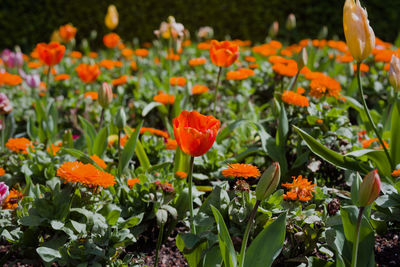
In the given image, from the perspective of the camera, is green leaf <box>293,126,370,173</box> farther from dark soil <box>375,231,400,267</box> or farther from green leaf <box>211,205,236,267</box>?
green leaf <box>211,205,236,267</box>

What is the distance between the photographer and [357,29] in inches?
61.2

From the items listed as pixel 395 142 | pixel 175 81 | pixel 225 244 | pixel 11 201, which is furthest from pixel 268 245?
pixel 175 81

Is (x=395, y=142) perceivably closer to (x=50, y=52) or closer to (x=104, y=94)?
(x=104, y=94)

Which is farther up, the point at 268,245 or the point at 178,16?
the point at 268,245

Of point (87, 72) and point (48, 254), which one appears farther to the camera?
point (87, 72)

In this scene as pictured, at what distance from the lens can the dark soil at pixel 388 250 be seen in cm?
171

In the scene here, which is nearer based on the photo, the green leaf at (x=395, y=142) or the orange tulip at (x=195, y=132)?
the orange tulip at (x=195, y=132)

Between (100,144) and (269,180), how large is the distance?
50.2 inches

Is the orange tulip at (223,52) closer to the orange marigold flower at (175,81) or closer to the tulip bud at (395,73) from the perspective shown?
the tulip bud at (395,73)

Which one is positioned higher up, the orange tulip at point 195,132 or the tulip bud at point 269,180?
the orange tulip at point 195,132

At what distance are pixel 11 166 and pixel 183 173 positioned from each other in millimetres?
880

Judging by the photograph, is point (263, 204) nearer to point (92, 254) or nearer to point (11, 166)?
point (92, 254)

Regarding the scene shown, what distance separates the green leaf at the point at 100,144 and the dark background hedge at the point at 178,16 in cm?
430

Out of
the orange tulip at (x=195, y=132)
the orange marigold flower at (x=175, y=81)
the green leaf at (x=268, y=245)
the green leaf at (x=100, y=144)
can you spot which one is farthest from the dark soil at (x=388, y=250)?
the orange marigold flower at (x=175, y=81)
